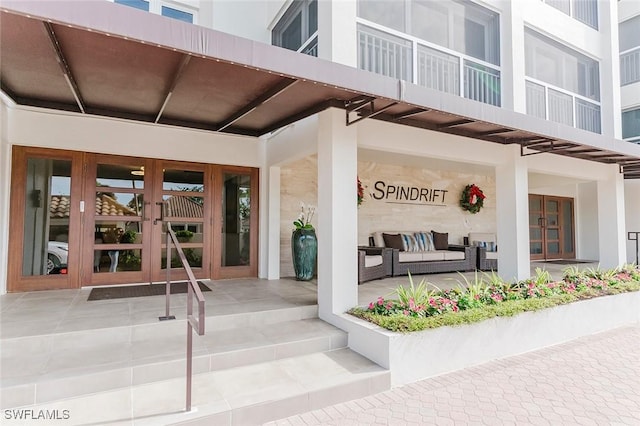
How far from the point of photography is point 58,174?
5.31 meters

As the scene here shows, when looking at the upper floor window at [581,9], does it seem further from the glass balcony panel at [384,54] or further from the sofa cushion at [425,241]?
the sofa cushion at [425,241]

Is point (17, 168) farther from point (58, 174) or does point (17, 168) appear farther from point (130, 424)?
point (130, 424)

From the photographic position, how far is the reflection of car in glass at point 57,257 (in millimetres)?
5234

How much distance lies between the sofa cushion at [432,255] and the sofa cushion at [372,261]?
4.52ft

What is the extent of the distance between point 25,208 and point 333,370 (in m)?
4.88

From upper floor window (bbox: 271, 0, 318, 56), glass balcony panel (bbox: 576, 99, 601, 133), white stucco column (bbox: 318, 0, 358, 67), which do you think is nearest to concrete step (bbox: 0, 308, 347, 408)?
white stucco column (bbox: 318, 0, 358, 67)

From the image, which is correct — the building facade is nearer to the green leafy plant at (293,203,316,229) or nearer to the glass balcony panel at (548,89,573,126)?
the glass balcony panel at (548,89,573,126)

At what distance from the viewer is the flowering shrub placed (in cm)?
381

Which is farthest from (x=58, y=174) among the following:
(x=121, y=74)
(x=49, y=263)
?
(x=121, y=74)

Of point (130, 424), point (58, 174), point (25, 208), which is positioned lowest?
point (130, 424)

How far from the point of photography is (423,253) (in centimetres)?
776

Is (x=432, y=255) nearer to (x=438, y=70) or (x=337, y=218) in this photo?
(x=438, y=70)

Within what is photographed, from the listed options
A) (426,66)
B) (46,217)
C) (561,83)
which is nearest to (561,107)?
(561,83)

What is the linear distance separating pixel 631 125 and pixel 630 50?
227 cm
